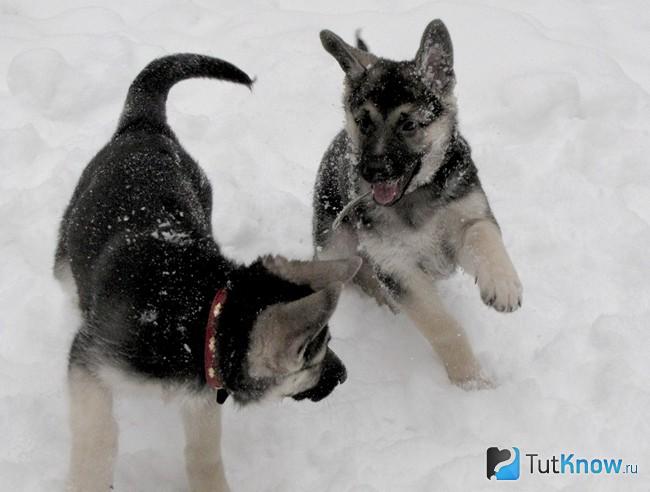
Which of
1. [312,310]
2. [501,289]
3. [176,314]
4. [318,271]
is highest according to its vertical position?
[312,310]

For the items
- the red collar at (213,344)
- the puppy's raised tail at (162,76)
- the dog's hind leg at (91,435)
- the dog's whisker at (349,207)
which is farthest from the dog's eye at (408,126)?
the dog's hind leg at (91,435)

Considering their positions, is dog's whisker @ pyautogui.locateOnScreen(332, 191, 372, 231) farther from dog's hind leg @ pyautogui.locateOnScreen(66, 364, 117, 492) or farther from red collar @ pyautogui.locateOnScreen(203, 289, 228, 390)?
dog's hind leg @ pyautogui.locateOnScreen(66, 364, 117, 492)

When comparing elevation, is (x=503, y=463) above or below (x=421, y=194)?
below

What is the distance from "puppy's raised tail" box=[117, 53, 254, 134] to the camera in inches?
174

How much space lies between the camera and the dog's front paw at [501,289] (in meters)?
3.81

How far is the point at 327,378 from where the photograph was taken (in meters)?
3.23

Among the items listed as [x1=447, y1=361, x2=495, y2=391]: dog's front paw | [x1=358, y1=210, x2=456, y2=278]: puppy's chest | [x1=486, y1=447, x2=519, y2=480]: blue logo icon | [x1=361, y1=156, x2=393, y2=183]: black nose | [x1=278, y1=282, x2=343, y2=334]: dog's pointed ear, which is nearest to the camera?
[x1=278, y1=282, x2=343, y2=334]: dog's pointed ear

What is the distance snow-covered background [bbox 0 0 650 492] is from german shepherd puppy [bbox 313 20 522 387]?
18.9 inches

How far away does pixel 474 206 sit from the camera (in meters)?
4.17

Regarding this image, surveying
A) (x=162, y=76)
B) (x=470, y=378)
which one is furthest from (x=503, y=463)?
(x=162, y=76)

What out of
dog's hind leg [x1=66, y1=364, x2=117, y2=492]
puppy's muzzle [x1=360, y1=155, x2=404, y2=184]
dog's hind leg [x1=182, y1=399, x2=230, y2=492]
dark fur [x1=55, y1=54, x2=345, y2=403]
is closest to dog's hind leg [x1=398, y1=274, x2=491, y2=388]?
puppy's muzzle [x1=360, y1=155, x2=404, y2=184]

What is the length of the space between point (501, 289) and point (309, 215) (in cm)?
214

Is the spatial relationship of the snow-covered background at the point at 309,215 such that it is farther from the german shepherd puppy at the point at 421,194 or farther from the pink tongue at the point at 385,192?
the pink tongue at the point at 385,192

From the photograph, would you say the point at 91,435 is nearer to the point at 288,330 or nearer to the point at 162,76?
the point at 288,330
